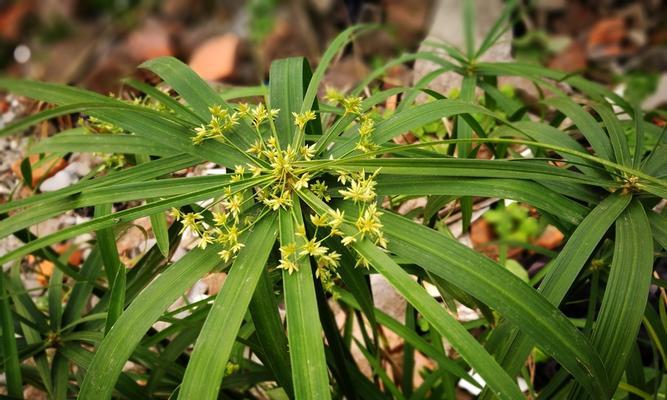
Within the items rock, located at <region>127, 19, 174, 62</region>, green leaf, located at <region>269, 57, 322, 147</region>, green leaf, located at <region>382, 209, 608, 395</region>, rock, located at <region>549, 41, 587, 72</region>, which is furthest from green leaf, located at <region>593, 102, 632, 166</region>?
rock, located at <region>127, 19, 174, 62</region>

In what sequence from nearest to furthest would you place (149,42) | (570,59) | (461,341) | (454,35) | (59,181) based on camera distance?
(461,341) → (59,181) → (454,35) → (570,59) → (149,42)

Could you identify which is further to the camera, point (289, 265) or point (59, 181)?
point (59, 181)

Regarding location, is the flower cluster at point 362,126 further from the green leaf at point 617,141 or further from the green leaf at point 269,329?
the green leaf at point 617,141

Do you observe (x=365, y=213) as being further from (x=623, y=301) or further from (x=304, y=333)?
(x=623, y=301)

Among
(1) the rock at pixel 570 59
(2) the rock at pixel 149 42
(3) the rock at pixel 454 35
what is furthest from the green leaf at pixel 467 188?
(2) the rock at pixel 149 42

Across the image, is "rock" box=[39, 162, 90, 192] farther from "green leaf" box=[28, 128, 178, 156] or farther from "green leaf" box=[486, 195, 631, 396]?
"green leaf" box=[486, 195, 631, 396]

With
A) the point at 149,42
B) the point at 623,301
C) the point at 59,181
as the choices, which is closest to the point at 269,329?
the point at 623,301

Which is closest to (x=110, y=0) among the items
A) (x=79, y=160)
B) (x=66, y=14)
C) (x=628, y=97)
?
(x=66, y=14)
